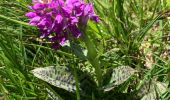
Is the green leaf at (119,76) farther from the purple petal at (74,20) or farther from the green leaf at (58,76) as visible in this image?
the purple petal at (74,20)

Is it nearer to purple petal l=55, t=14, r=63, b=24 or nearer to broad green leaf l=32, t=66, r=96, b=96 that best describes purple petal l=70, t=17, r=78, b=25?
purple petal l=55, t=14, r=63, b=24

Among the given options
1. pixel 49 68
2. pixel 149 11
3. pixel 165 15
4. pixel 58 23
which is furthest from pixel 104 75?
pixel 149 11

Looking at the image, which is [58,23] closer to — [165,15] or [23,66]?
[23,66]

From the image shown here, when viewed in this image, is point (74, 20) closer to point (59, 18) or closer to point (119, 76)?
point (59, 18)

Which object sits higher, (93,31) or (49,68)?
(93,31)

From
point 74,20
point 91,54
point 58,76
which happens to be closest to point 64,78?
point 58,76

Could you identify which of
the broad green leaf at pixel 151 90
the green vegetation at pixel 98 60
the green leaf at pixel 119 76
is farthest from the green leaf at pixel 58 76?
the broad green leaf at pixel 151 90

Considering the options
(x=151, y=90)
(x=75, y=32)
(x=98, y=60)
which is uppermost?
(x=75, y=32)

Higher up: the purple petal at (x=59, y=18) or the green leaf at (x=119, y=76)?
the purple petal at (x=59, y=18)
